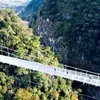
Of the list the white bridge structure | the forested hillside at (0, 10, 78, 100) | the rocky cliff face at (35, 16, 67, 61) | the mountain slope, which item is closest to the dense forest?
the rocky cliff face at (35, 16, 67, 61)

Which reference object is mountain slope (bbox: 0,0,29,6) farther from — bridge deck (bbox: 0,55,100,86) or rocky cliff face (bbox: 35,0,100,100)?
bridge deck (bbox: 0,55,100,86)

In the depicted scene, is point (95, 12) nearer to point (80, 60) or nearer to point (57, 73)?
point (80, 60)

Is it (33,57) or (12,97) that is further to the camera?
(33,57)

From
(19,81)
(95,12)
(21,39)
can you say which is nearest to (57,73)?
(19,81)

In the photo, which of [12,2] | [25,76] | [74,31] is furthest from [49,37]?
[12,2]

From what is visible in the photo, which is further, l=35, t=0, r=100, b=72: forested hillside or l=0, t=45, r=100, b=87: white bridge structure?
l=35, t=0, r=100, b=72: forested hillside


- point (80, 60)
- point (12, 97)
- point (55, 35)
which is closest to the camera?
point (12, 97)

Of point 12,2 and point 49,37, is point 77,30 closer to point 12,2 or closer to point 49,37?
point 49,37

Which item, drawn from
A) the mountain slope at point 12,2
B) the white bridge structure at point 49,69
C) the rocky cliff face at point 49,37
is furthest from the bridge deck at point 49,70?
the mountain slope at point 12,2

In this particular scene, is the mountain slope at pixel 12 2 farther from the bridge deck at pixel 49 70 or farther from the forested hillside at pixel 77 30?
the bridge deck at pixel 49 70
